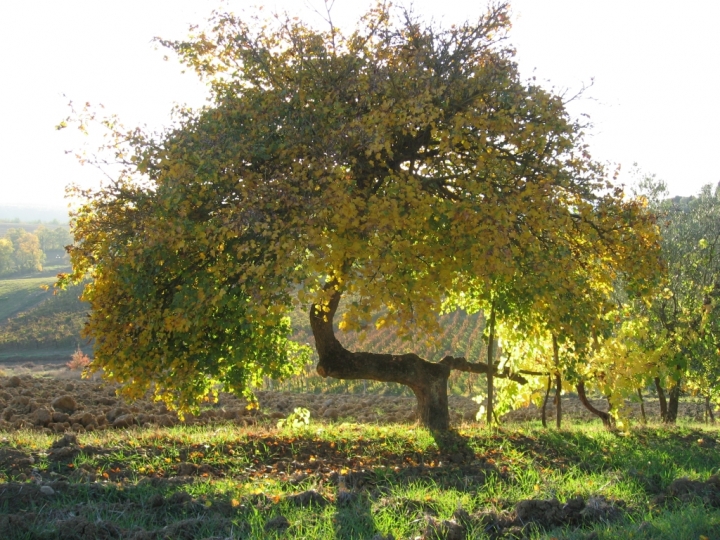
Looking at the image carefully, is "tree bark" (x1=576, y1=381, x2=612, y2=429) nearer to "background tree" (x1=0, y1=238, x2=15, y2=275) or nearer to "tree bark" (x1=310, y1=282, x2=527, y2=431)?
"tree bark" (x1=310, y1=282, x2=527, y2=431)

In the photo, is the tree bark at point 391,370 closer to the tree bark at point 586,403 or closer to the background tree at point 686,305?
the tree bark at point 586,403

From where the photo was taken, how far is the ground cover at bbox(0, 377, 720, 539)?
4.32 m

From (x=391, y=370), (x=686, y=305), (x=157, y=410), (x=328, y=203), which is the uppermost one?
(x=328, y=203)

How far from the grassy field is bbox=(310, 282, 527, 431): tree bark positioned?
2.96 feet

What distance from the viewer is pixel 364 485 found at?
583 centimetres

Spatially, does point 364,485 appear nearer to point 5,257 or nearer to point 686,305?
point 686,305

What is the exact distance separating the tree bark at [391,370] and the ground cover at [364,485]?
0.57 m

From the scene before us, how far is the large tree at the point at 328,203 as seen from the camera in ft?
21.1

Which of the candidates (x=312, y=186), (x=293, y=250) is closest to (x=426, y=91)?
(x=312, y=186)

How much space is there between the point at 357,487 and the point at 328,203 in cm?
269

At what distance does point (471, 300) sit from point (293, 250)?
4665 mm

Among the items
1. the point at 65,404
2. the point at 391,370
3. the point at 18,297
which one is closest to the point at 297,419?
the point at 391,370

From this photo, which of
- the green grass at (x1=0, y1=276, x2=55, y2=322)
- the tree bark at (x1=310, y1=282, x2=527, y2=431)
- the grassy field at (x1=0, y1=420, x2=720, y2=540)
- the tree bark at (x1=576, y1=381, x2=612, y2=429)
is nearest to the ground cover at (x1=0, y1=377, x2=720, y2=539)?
the grassy field at (x1=0, y1=420, x2=720, y2=540)

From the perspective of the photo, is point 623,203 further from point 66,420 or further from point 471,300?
point 66,420
